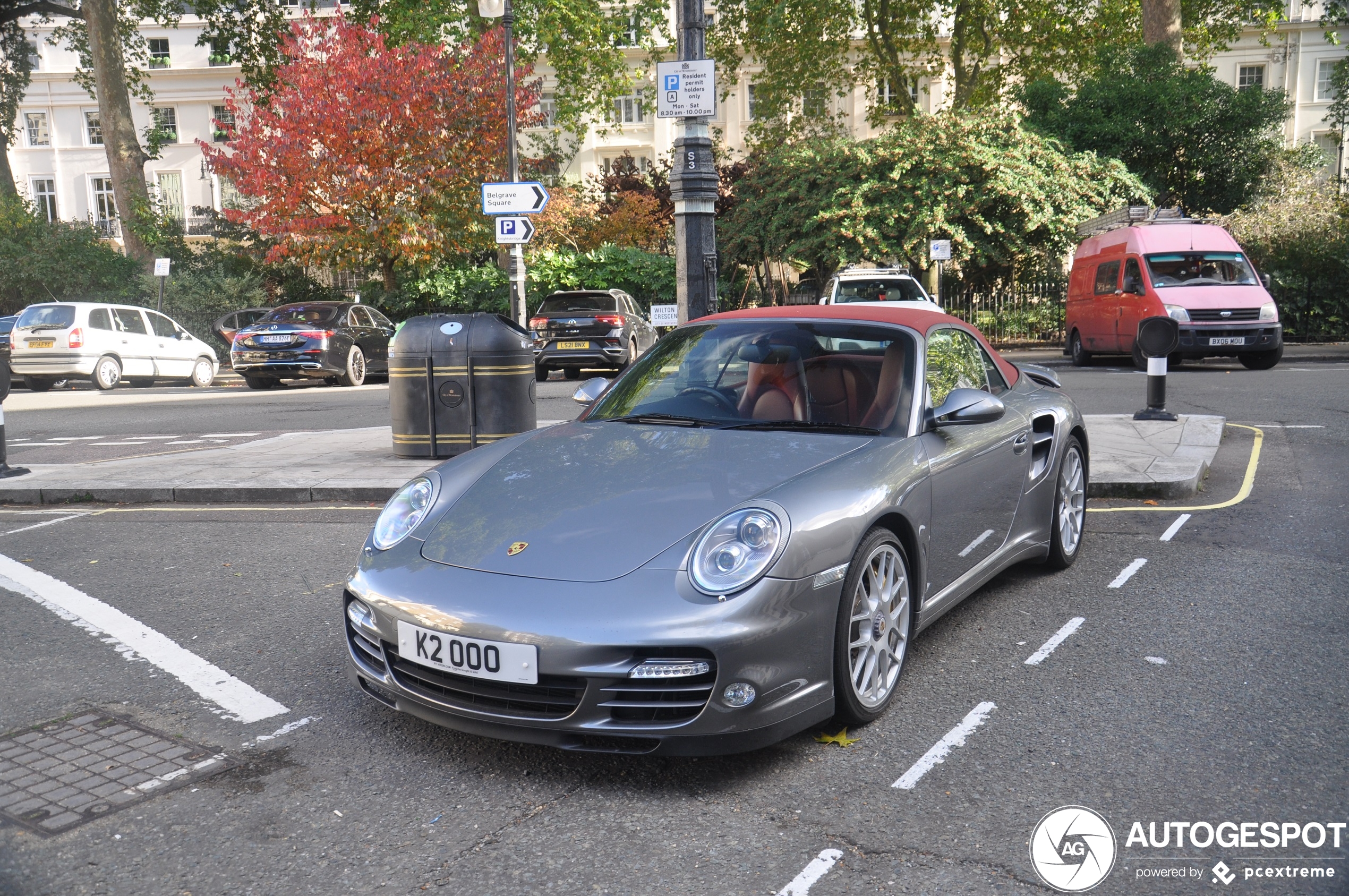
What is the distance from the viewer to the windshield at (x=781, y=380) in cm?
439

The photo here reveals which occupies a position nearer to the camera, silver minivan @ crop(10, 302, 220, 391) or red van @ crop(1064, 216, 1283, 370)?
red van @ crop(1064, 216, 1283, 370)

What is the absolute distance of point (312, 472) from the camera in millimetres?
8828

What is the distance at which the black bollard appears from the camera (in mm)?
10047

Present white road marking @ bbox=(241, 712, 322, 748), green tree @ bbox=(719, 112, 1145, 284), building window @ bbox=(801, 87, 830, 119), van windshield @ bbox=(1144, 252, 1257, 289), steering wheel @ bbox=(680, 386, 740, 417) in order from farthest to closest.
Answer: building window @ bbox=(801, 87, 830, 119) → green tree @ bbox=(719, 112, 1145, 284) → van windshield @ bbox=(1144, 252, 1257, 289) → steering wheel @ bbox=(680, 386, 740, 417) → white road marking @ bbox=(241, 712, 322, 748)

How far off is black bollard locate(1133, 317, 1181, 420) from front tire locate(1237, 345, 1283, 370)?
8741 millimetres

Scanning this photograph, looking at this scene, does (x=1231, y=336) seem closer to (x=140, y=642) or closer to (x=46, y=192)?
(x=140, y=642)

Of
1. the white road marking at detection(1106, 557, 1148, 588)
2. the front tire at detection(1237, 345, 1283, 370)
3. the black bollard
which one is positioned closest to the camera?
the white road marking at detection(1106, 557, 1148, 588)

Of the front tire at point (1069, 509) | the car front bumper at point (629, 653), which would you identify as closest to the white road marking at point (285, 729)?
the car front bumper at point (629, 653)

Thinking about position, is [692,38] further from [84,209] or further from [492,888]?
[84,209]

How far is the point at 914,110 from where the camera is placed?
96.0ft

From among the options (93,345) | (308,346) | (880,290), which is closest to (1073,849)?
(880,290)

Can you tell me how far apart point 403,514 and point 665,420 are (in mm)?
1103

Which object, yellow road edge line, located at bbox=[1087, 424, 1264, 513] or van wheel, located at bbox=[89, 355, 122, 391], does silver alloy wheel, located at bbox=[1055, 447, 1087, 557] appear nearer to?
yellow road edge line, located at bbox=[1087, 424, 1264, 513]

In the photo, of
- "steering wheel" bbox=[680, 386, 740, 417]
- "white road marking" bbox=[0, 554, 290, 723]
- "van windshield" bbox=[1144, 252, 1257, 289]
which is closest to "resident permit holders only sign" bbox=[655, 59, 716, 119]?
"steering wheel" bbox=[680, 386, 740, 417]
